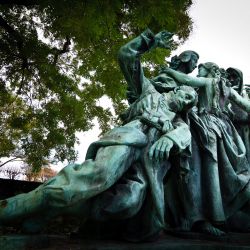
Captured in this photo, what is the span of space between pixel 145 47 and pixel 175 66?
0.80 meters

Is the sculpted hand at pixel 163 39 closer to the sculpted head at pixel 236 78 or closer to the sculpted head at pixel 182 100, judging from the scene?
the sculpted head at pixel 182 100

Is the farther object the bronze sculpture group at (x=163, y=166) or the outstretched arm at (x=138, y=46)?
the outstretched arm at (x=138, y=46)

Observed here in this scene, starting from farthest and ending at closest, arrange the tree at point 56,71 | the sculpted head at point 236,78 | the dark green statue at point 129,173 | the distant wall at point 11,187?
the tree at point 56,71 < the distant wall at point 11,187 < the sculpted head at point 236,78 < the dark green statue at point 129,173

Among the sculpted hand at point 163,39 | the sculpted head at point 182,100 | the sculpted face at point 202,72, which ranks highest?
the sculpted face at point 202,72

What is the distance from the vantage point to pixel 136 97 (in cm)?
403

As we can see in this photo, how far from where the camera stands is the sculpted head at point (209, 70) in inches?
177

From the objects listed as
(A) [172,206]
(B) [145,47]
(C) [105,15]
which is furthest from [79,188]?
(C) [105,15]

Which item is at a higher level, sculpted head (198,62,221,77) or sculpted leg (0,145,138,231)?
sculpted head (198,62,221,77)

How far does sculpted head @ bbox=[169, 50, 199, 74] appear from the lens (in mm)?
4383

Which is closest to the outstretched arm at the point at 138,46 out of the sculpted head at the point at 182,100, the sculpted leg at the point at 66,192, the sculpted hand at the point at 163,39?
the sculpted hand at the point at 163,39

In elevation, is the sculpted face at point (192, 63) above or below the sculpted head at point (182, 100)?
above

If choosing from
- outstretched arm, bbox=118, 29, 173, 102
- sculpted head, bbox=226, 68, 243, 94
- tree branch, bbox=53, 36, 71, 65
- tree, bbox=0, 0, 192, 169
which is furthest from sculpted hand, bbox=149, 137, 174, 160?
tree branch, bbox=53, 36, 71, 65

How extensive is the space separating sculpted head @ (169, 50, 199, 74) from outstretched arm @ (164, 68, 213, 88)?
22cm

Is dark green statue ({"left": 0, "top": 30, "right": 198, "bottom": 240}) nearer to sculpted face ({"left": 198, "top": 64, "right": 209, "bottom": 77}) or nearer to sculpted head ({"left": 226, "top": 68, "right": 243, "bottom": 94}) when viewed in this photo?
sculpted face ({"left": 198, "top": 64, "right": 209, "bottom": 77})
